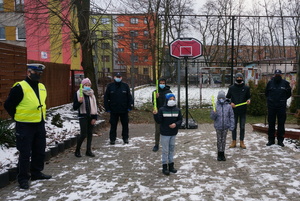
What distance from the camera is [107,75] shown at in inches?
622

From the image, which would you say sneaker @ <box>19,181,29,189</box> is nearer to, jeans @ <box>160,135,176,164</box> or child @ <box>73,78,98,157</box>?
child @ <box>73,78,98,157</box>

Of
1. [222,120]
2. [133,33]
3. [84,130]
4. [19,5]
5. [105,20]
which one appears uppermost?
[19,5]

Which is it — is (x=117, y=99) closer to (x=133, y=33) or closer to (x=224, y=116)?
(x=224, y=116)

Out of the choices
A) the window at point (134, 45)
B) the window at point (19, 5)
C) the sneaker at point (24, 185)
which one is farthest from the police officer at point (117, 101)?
the window at point (19, 5)

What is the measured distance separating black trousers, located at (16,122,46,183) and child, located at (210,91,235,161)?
139 inches

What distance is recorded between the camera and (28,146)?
4.36m

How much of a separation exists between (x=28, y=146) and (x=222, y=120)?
3872 mm

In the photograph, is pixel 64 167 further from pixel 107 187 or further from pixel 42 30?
pixel 42 30

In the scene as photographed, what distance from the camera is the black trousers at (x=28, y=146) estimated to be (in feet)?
14.1

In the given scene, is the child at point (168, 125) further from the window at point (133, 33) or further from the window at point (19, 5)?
the window at point (19, 5)

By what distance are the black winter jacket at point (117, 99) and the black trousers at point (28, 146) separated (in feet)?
8.76

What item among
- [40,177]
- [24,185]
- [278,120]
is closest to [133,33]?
[278,120]

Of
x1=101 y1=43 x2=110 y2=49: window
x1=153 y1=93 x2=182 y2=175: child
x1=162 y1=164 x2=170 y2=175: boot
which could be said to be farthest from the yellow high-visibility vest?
x1=101 y1=43 x2=110 y2=49: window

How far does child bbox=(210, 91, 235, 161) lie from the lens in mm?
5810
